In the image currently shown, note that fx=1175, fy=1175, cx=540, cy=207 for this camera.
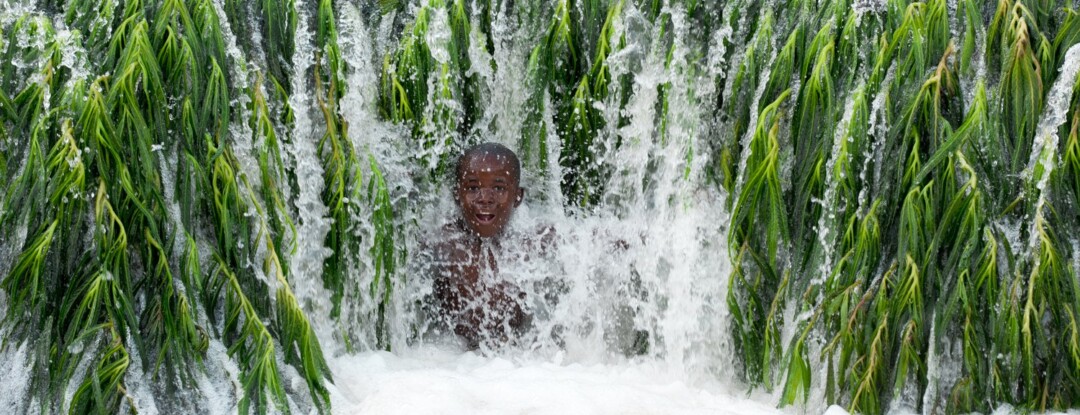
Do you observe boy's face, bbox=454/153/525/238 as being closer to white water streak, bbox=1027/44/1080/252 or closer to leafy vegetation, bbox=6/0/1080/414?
leafy vegetation, bbox=6/0/1080/414

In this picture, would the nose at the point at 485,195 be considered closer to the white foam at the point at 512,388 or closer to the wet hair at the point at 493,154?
the wet hair at the point at 493,154

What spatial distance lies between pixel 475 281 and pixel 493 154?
617mm

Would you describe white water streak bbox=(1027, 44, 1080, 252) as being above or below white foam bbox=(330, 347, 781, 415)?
above

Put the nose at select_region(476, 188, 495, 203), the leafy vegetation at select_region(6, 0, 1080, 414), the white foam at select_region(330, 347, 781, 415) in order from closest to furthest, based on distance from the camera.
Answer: the leafy vegetation at select_region(6, 0, 1080, 414)
the white foam at select_region(330, 347, 781, 415)
the nose at select_region(476, 188, 495, 203)

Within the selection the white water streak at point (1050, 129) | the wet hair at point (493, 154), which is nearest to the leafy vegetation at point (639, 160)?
the white water streak at point (1050, 129)

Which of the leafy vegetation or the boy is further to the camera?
the boy

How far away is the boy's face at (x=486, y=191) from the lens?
5.42 metres

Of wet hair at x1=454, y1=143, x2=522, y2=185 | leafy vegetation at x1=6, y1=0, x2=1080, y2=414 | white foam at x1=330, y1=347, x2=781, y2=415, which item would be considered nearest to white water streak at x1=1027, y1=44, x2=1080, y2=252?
leafy vegetation at x1=6, y1=0, x2=1080, y2=414

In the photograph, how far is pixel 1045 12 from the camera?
4.71m

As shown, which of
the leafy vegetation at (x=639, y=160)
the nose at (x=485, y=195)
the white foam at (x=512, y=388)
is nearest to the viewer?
the leafy vegetation at (x=639, y=160)

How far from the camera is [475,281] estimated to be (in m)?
5.56

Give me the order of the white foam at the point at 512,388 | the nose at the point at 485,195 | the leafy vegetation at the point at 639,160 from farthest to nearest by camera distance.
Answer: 1. the nose at the point at 485,195
2. the white foam at the point at 512,388
3. the leafy vegetation at the point at 639,160

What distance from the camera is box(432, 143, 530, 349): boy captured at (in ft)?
18.1

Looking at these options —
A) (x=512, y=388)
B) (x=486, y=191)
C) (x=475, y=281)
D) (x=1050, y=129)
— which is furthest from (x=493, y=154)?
(x=1050, y=129)
